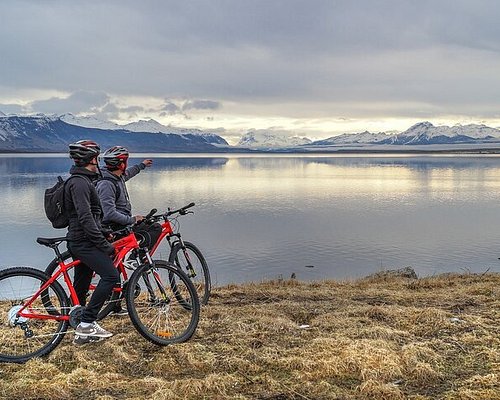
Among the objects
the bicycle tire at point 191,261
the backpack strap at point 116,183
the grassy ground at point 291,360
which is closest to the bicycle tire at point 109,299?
the grassy ground at point 291,360

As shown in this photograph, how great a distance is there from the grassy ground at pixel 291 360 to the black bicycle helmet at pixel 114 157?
204cm

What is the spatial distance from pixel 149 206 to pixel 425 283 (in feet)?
93.5

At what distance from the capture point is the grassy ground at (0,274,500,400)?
4.60 m

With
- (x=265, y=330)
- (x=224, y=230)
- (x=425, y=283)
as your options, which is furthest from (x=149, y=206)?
(x=265, y=330)

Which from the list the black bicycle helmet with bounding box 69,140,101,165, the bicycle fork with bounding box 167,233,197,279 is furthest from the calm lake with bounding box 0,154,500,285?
the black bicycle helmet with bounding box 69,140,101,165

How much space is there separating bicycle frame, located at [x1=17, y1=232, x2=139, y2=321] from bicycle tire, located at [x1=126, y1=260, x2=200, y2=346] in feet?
0.94

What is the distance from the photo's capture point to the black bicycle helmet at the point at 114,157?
6.23 m

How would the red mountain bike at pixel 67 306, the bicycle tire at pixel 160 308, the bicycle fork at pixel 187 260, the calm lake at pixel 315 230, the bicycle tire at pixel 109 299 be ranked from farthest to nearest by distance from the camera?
the calm lake at pixel 315 230, the bicycle fork at pixel 187 260, the bicycle tire at pixel 109 299, the bicycle tire at pixel 160 308, the red mountain bike at pixel 67 306

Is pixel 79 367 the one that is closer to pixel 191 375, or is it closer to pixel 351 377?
pixel 191 375

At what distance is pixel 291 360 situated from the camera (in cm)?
518

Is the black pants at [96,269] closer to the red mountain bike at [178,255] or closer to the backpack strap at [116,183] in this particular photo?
the red mountain bike at [178,255]

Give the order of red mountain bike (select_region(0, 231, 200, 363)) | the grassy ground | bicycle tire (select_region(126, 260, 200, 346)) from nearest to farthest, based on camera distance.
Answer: the grassy ground < red mountain bike (select_region(0, 231, 200, 363)) < bicycle tire (select_region(126, 260, 200, 346))

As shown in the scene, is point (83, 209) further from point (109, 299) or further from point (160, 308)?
point (160, 308)

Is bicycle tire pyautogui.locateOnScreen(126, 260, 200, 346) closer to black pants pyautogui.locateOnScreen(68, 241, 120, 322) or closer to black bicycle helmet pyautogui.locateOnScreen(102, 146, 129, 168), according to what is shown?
black pants pyautogui.locateOnScreen(68, 241, 120, 322)
